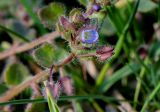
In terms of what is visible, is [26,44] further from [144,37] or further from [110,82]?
[144,37]

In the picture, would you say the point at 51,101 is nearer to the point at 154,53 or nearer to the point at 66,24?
the point at 66,24

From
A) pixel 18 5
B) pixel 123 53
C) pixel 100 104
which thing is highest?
pixel 18 5

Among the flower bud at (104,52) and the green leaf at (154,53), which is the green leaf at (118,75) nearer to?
the green leaf at (154,53)

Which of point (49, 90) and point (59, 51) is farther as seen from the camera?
point (59, 51)

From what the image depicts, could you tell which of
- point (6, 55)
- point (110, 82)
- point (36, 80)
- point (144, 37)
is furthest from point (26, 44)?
point (144, 37)

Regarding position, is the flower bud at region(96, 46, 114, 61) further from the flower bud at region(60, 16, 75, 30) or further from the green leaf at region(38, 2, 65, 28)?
the green leaf at region(38, 2, 65, 28)

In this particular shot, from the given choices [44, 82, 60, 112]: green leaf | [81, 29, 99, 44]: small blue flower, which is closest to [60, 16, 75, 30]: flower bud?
[81, 29, 99, 44]: small blue flower

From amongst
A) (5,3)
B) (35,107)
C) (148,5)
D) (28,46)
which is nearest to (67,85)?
(35,107)
